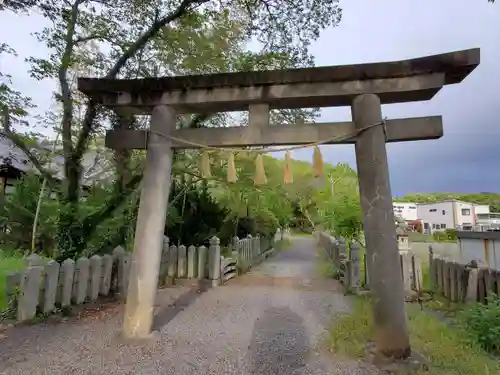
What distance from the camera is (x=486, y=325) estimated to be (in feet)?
14.3

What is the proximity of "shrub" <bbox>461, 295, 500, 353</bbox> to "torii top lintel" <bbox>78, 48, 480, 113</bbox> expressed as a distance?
10.1 ft

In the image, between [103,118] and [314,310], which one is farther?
[103,118]

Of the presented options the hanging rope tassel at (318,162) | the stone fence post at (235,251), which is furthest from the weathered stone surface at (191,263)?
the hanging rope tassel at (318,162)

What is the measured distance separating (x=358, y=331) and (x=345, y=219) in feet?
30.0

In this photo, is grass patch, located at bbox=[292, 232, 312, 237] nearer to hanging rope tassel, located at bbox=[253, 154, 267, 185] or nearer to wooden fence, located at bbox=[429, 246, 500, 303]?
wooden fence, located at bbox=[429, 246, 500, 303]

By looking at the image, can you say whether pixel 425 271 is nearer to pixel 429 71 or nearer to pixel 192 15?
pixel 429 71

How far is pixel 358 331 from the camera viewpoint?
15.3 ft

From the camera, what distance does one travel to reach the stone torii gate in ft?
13.5

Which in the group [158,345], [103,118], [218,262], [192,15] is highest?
[192,15]

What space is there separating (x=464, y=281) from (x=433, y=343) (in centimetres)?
254

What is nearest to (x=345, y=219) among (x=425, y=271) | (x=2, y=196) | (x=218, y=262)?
(x=425, y=271)

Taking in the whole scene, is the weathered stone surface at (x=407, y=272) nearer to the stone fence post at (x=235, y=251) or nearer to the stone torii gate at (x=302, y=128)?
the stone torii gate at (x=302, y=128)

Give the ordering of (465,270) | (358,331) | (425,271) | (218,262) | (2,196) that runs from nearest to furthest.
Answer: (358,331), (465,270), (218,262), (425,271), (2,196)

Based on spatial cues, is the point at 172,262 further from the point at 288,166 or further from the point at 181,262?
the point at 288,166
